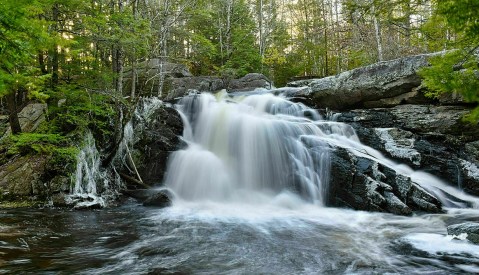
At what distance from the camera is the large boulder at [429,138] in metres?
9.08

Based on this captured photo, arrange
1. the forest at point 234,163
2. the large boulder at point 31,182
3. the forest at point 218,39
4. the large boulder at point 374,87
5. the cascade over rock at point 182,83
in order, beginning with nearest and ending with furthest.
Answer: the forest at point 218,39 < the forest at point 234,163 < the large boulder at point 31,182 < the large boulder at point 374,87 < the cascade over rock at point 182,83

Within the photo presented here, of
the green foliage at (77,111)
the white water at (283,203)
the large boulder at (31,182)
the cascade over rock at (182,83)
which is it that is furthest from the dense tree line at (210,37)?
the white water at (283,203)

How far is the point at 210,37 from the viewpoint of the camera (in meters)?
26.6

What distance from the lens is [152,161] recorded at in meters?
10.4

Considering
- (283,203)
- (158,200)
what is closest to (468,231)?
(283,203)

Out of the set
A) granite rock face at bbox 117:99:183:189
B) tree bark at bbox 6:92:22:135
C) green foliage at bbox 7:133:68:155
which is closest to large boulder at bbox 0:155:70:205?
green foliage at bbox 7:133:68:155

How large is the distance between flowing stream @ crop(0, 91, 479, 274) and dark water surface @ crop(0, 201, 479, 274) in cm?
2

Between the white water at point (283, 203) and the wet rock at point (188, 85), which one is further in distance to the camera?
the wet rock at point (188, 85)

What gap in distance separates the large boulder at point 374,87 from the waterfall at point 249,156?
106cm

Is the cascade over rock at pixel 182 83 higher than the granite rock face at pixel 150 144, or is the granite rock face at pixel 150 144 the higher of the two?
the cascade over rock at pixel 182 83

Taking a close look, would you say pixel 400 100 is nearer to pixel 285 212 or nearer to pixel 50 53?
pixel 285 212

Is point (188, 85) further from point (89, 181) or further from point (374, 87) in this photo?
point (89, 181)

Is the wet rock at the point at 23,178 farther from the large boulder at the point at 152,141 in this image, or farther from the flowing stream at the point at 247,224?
the large boulder at the point at 152,141

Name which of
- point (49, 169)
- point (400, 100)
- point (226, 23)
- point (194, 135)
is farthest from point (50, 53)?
point (226, 23)
